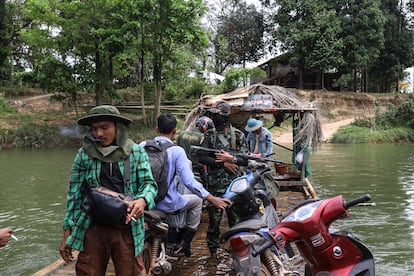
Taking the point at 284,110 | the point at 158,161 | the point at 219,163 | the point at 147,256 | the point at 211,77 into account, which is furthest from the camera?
the point at 211,77

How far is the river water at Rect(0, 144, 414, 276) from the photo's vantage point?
21.8 ft

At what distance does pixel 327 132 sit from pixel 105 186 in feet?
88.9

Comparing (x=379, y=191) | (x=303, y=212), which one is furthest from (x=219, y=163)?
(x=379, y=191)

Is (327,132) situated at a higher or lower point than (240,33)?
lower

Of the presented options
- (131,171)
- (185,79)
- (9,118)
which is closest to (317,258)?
(131,171)

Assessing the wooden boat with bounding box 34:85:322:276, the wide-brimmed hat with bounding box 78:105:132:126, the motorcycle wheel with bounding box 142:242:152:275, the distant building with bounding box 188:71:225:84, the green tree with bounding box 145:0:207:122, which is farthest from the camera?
the distant building with bounding box 188:71:225:84

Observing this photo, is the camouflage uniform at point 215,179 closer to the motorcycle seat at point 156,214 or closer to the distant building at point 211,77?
the motorcycle seat at point 156,214

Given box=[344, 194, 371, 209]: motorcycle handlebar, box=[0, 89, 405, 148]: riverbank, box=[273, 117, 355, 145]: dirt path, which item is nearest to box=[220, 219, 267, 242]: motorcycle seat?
box=[344, 194, 371, 209]: motorcycle handlebar

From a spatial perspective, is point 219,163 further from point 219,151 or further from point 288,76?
point 288,76

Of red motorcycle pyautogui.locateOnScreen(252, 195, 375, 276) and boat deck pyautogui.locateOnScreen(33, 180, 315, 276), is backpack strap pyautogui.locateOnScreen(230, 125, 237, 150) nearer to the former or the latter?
boat deck pyautogui.locateOnScreen(33, 180, 315, 276)

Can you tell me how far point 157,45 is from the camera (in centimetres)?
2373

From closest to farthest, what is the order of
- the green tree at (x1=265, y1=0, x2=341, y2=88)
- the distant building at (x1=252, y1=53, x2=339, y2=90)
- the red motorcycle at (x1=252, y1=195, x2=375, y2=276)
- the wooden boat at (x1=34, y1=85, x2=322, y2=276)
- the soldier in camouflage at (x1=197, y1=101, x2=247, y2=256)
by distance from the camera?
the red motorcycle at (x1=252, y1=195, x2=375, y2=276)
the soldier in camouflage at (x1=197, y1=101, x2=247, y2=256)
the wooden boat at (x1=34, y1=85, x2=322, y2=276)
the green tree at (x1=265, y1=0, x2=341, y2=88)
the distant building at (x1=252, y1=53, x2=339, y2=90)

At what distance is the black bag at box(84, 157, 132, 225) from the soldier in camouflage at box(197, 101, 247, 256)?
1971 millimetres

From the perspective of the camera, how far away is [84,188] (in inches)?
115
